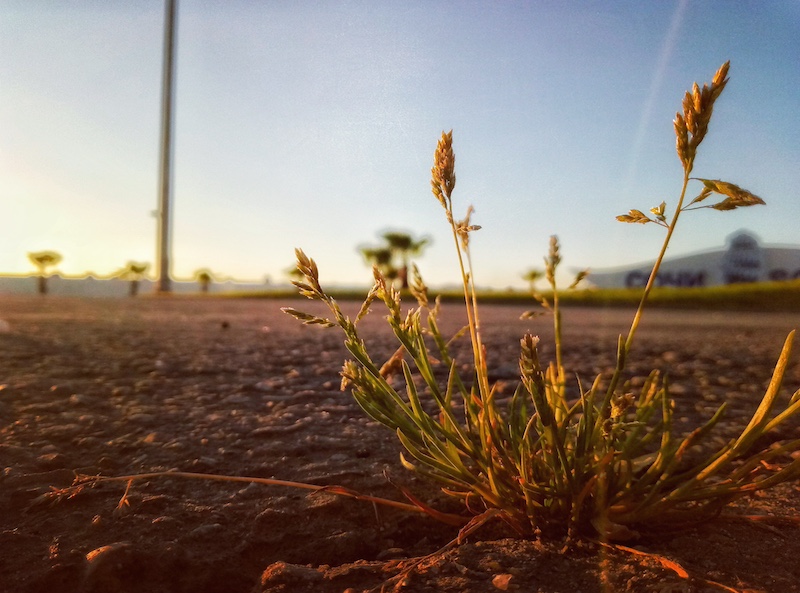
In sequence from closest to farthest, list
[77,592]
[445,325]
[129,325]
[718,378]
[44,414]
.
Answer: [77,592]
[44,414]
[718,378]
[129,325]
[445,325]

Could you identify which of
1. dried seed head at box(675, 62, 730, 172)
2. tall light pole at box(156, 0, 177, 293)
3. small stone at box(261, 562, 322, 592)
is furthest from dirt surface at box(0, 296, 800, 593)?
tall light pole at box(156, 0, 177, 293)

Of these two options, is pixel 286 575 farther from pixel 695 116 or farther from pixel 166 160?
pixel 166 160

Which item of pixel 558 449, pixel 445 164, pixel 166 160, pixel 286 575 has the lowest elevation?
pixel 286 575

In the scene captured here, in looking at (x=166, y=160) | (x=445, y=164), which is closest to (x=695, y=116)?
(x=445, y=164)

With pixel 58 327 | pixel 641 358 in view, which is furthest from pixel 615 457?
pixel 58 327

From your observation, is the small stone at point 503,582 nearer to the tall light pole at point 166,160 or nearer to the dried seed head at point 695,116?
the dried seed head at point 695,116

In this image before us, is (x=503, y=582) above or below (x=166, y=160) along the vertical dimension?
below

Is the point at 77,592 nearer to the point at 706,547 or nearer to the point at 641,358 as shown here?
the point at 706,547
